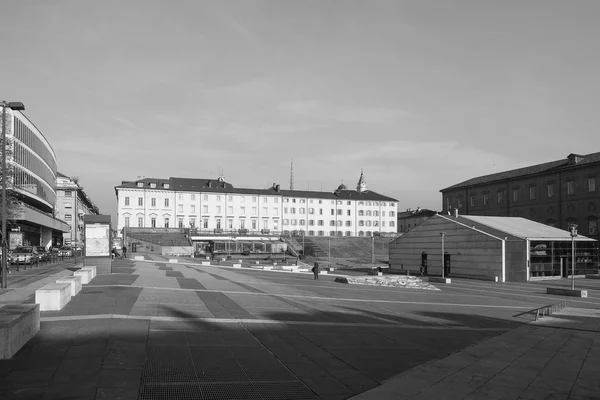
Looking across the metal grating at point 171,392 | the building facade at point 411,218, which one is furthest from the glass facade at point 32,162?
the building facade at point 411,218

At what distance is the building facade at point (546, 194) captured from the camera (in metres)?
70.2

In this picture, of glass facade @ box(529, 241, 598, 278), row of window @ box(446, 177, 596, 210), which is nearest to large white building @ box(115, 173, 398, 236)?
row of window @ box(446, 177, 596, 210)

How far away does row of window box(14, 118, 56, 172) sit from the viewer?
68.6 metres

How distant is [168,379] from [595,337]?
14.5 metres

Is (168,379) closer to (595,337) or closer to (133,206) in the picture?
(595,337)

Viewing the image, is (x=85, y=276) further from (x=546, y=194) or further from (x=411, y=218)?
(x=411, y=218)

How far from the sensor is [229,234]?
4370 inches

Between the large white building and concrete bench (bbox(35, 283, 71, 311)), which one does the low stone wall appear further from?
the large white building

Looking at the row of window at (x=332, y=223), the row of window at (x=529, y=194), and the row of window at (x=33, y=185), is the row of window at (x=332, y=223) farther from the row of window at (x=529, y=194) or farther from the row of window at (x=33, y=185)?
the row of window at (x=33, y=185)

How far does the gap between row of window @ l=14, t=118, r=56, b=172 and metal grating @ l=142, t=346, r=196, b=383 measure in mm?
65629

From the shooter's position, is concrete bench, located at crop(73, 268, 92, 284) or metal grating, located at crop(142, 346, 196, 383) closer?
metal grating, located at crop(142, 346, 196, 383)

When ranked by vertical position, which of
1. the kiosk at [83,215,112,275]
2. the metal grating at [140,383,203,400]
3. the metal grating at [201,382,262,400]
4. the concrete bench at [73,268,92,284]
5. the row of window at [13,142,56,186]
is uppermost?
the row of window at [13,142,56,186]

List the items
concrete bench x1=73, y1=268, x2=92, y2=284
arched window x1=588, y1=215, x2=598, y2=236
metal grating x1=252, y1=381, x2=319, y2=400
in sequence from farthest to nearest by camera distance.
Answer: arched window x1=588, y1=215, x2=598, y2=236 → concrete bench x1=73, y1=268, x2=92, y2=284 → metal grating x1=252, y1=381, x2=319, y2=400

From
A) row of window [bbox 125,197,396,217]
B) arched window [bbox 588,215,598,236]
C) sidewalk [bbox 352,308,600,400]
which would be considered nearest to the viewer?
sidewalk [bbox 352,308,600,400]
